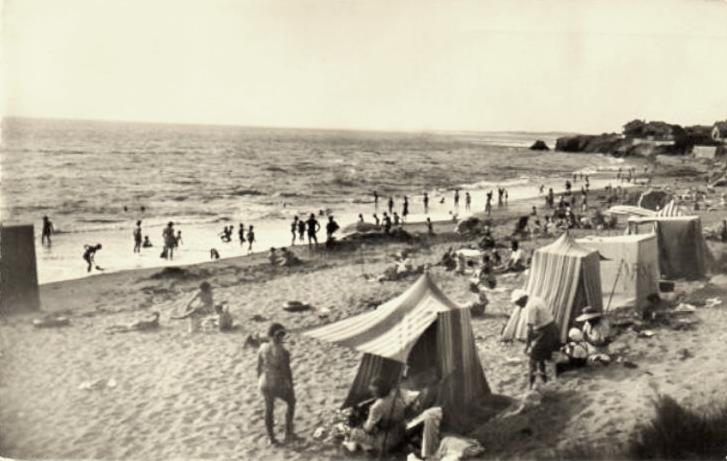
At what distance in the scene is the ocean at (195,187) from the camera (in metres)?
21.2

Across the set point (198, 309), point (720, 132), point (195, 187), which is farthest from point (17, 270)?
point (720, 132)

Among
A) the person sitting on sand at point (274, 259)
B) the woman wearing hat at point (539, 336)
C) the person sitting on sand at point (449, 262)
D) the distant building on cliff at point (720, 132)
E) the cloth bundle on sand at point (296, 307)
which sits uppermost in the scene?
the distant building on cliff at point (720, 132)

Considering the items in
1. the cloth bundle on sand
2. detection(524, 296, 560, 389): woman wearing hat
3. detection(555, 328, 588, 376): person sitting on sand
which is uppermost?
detection(524, 296, 560, 389): woman wearing hat

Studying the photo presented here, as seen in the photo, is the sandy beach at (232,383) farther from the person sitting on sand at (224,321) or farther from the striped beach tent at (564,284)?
the striped beach tent at (564,284)

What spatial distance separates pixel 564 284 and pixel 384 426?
445 centimetres

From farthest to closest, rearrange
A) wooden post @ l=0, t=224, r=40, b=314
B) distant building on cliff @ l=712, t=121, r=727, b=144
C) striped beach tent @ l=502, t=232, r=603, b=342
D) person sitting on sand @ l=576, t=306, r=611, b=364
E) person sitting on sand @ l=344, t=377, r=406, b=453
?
distant building on cliff @ l=712, t=121, r=727, b=144, wooden post @ l=0, t=224, r=40, b=314, striped beach tent @ l=502, t=232, r=603, b=342, person sitting on sand @ l=576, t=306, r=611, b=364, person sitting on sand @ l=344, t=377, r=406, b=453

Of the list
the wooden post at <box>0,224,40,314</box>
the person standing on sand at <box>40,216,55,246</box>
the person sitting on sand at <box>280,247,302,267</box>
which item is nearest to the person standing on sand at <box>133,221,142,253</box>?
the person standing on sand at <box>40,216,55,246</box>

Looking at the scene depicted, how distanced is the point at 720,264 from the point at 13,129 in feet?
46.1

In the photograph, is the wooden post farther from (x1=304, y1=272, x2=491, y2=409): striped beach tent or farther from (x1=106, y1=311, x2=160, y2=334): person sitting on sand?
(x1=304, y1=272, x2=491, y2=409): striped beach tent

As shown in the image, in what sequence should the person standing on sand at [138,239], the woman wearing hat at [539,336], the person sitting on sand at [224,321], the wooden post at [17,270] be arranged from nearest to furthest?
the woman wearing hat at [539,336], the wooden post at [17,270], the person sitting on sand at [224,321], the person standing on sand at [138,239]

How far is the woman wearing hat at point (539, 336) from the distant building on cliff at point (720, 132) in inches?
2717

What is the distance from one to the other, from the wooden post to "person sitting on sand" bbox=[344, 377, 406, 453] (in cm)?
710

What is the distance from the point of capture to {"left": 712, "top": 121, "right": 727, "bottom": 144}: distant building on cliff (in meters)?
65.6

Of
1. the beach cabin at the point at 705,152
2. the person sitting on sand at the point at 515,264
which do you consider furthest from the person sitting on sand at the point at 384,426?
the beach cabin at the point at 705,152
